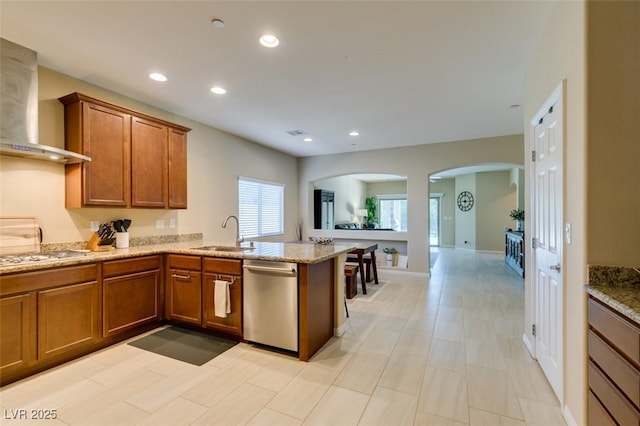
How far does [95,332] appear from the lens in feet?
8.81

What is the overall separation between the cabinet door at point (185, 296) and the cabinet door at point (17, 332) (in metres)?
1.17

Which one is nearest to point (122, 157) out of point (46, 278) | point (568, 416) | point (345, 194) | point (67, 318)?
point (46, 278)

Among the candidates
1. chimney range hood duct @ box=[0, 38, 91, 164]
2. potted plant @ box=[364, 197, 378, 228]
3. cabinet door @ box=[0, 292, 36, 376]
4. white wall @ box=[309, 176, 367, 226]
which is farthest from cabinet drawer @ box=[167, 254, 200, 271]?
potted plant @ box=[364, 197, 378, 228]

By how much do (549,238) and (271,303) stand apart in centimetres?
238

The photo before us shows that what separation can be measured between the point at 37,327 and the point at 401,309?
3838 millimetres

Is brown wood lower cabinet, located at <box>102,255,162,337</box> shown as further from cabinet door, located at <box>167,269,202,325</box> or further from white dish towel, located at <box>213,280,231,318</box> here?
white dish towel, located at <box>213,280,231,318</box>

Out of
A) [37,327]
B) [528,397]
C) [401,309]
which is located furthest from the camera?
[401,309]

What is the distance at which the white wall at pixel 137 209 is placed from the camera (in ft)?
9.08

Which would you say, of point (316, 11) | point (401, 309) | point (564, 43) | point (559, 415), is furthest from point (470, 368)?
point (316, 11)

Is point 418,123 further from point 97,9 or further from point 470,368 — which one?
point 97,9

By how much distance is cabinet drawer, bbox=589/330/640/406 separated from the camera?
1112 millimetres

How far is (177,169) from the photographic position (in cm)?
391

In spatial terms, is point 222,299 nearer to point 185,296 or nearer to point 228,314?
point 228,314

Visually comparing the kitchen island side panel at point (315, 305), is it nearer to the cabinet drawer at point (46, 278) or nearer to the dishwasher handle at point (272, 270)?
the dishwasher handle at point (272, 270)
